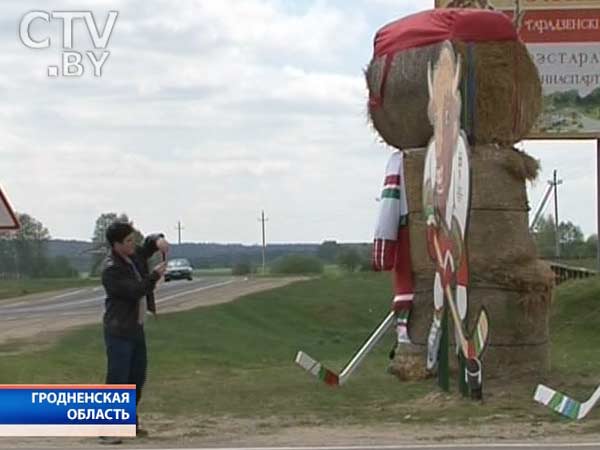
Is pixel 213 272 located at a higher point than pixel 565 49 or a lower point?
lower

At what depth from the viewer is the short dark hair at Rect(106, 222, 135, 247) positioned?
10.4m

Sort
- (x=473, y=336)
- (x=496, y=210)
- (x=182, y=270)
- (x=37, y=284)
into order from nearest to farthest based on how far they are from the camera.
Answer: (x=473, y=336)
(x=496, y=210)
(x=182, y=270)
(x=37, y=284)

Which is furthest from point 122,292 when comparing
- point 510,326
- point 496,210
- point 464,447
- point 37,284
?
point 37,284

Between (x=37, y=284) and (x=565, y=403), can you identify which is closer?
(x=565, y=403)

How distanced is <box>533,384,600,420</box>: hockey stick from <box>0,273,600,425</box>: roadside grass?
97 mm

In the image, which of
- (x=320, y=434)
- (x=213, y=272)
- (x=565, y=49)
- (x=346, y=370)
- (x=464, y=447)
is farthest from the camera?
(x=213, y=272)

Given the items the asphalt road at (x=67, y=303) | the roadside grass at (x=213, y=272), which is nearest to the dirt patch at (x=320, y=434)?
the asphalt road at (x=67, y=303)

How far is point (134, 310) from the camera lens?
1050 cm

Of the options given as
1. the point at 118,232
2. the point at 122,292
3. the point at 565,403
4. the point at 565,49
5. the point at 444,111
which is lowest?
the point at 565,403

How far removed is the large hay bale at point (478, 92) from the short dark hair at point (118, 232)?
418 cm

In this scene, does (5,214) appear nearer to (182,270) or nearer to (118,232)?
(118,232)

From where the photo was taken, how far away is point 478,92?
13.2 m

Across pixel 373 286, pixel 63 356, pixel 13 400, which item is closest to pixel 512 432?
pixel 13 400

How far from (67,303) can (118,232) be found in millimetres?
33886
